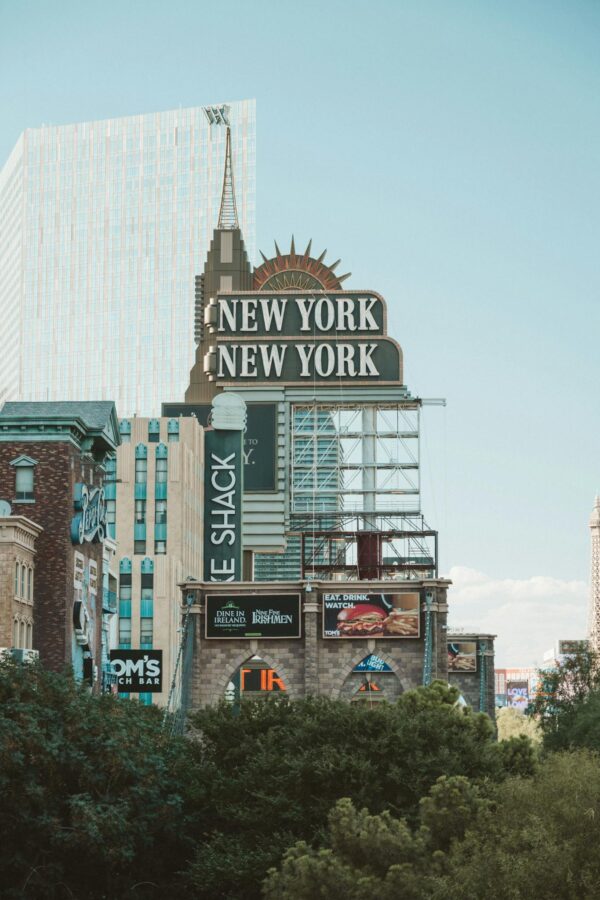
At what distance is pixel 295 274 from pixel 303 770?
85.6 m

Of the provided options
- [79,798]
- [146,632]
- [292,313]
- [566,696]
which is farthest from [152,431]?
[79,798]

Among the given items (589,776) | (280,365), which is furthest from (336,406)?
(589,776)

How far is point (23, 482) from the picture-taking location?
82.9 meters

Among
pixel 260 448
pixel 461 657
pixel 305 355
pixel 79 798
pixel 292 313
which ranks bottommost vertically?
pixel 79 798

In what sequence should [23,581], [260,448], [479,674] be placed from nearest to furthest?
[23,581]
[260,448]
[479,674]

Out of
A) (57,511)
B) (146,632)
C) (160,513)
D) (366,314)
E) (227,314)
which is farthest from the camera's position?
(160,513)

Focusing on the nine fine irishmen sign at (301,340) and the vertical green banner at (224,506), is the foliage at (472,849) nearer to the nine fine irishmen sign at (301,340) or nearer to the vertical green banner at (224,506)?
the vertical green banner at (224,506)

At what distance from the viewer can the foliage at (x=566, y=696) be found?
340ft

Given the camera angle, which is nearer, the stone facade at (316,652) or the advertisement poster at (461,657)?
the stone facade at (316,652)

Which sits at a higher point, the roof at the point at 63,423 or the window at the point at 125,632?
the roof at the point at 63,423

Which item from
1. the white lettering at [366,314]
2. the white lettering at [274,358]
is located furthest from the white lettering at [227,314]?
the white lettering at [366,314]

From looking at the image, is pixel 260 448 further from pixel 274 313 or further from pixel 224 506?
pixel 274 313

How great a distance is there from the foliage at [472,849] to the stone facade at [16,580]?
3126 cm

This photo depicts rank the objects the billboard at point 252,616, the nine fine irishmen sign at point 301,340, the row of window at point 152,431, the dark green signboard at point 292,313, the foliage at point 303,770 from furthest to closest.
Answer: the row of window at point 152,431 → the dark green signboard at point 292,313 → the nine fine irishmen sign at point 301,340 → the billboard at point 252,616 → the foliage at point 303,770
